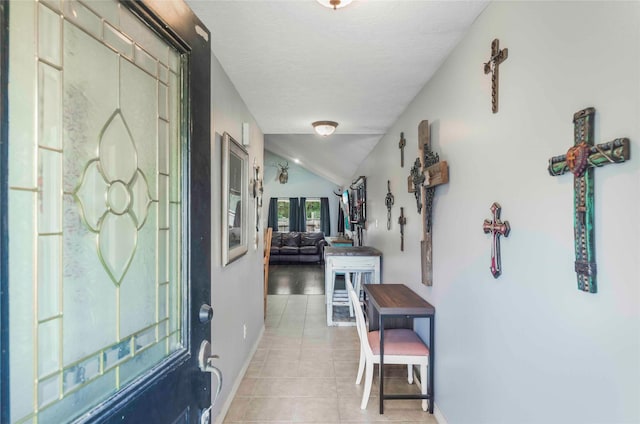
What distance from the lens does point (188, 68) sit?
1.00m

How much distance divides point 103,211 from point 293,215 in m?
10.1

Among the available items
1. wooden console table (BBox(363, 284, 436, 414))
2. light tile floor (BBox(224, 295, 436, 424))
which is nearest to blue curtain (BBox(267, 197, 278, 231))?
light tile floor (BBox(224, 295, 436, 424))

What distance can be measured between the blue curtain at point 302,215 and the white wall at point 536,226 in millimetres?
8705

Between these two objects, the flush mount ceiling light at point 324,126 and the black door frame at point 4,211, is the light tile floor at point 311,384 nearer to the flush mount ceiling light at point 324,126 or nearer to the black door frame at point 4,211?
the black door frame at point 4,211

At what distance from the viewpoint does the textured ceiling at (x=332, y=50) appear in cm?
159

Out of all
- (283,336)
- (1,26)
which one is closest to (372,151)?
(283,336)

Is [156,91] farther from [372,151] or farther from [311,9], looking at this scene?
[372,151]

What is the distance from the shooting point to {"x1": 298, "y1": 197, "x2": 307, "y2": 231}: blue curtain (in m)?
10.8

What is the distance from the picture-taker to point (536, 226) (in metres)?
1.20

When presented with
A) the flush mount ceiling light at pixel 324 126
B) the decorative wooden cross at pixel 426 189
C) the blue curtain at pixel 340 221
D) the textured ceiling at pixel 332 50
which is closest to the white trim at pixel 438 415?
the decorative wooden cross at pixel 426 189

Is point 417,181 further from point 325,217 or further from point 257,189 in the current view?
point 325,217

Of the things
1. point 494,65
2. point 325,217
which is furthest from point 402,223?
point 325,217

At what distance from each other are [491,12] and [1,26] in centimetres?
170

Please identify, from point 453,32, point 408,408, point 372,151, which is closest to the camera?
point 453,32
